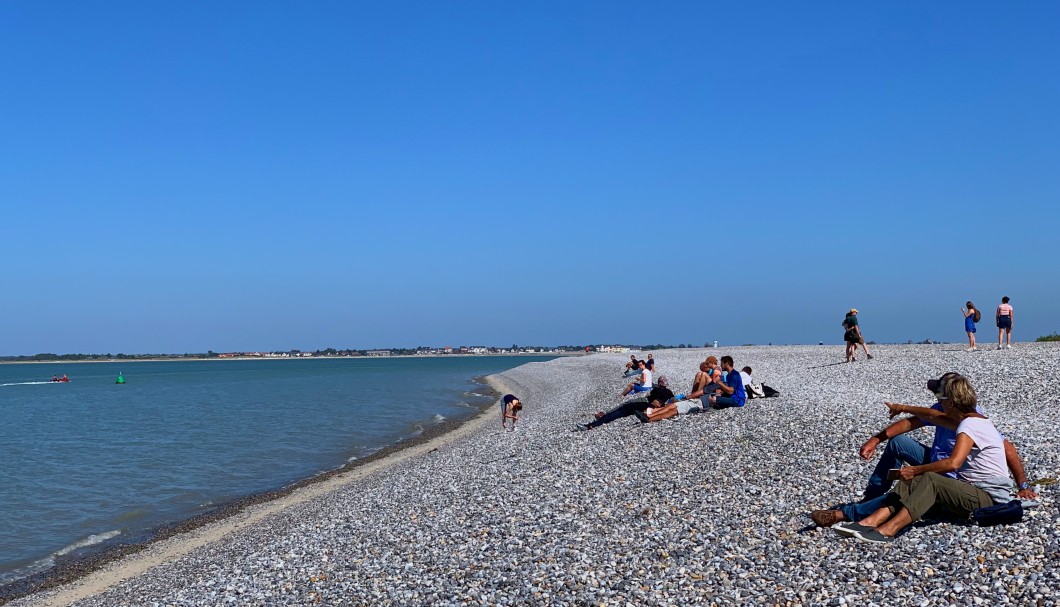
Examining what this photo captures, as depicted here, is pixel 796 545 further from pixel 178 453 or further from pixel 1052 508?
pixel 178 453

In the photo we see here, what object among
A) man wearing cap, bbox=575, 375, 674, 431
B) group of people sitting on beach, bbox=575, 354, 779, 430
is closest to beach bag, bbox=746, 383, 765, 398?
group of people sitting on beach, bbox=575, 354, 779, 430

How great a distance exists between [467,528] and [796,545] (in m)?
4.59

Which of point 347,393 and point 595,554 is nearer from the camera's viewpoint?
point 595,554

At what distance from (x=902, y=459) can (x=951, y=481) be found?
0.86 metres

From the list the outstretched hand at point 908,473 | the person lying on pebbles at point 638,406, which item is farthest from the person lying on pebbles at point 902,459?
the person lying on pebbles at point 638,406

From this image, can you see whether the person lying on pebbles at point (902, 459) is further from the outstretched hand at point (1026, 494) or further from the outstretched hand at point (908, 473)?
the outstretched hand at point (908, 473)

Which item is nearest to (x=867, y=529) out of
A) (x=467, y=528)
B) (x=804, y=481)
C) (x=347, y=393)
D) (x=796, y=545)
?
(x=796, y=545)

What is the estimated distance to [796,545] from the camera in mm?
8180

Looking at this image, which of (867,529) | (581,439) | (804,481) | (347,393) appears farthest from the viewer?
(347,393)

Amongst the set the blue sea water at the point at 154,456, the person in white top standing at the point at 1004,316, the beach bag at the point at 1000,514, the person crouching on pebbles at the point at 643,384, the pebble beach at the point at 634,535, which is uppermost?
the person in white top standing at the point at 1004,316

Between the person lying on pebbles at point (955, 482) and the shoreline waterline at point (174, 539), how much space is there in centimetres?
1159

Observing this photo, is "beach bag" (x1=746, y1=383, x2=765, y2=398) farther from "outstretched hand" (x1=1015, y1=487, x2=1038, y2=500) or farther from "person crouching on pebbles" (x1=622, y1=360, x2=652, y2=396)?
"outstretched hand" (x1=1015, y1=487, x2=1038, y2=500)

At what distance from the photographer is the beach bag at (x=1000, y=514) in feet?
24.9

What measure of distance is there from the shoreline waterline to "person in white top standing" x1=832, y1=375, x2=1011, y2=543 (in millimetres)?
11582
